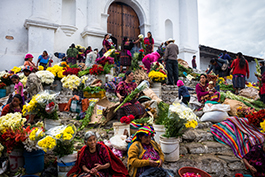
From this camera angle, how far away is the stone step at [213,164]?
9.86 feet

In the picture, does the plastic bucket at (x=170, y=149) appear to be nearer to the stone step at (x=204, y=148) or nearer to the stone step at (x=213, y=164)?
the stone step at (x=213, y=164)

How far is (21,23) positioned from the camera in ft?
31.4

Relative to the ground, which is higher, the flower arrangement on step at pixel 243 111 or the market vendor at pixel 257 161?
the flower arrangement on step at pixel 243 111

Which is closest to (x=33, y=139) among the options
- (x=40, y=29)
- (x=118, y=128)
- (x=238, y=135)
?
(x=118, y=128)

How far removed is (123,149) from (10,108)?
9.33ft

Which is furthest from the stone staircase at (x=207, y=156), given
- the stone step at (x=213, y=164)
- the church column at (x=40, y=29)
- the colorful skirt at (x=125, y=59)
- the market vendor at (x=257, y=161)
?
the church column at (x=40, y=29)

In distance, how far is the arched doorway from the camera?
12793mm

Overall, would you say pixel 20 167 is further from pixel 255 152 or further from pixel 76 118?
pixel 255 152

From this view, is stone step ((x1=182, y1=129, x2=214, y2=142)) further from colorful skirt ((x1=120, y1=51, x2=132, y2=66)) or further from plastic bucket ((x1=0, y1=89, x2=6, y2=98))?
plastic bucket ((x1=0, y1=89, x2=6, y2=98))

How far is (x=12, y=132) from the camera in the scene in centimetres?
274

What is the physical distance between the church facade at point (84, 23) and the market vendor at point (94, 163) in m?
8.39

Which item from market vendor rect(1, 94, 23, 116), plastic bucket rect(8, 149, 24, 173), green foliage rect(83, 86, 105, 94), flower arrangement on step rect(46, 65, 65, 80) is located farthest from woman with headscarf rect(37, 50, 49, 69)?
plastic bucket rect(8, 149, 24, 173)

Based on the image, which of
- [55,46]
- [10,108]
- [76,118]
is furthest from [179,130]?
[55,46]

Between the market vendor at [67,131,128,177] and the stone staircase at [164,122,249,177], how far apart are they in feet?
3.04
